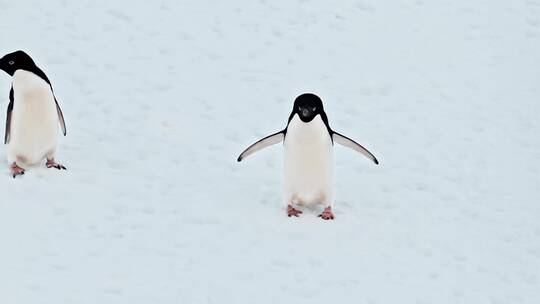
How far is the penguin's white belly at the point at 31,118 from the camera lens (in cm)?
795

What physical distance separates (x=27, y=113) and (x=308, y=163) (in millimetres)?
2215

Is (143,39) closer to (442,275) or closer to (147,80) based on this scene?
(147,80)

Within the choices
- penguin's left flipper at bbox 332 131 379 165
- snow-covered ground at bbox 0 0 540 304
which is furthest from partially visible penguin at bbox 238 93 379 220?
snow-covered ground at bbox 0 0 540 304

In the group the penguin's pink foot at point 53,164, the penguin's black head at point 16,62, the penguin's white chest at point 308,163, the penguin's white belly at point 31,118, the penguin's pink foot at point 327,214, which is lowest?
the penguin's pink foot at point 327,214

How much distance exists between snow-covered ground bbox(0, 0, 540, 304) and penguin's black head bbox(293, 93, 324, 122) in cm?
84

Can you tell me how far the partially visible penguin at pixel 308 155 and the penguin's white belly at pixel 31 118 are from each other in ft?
5.17

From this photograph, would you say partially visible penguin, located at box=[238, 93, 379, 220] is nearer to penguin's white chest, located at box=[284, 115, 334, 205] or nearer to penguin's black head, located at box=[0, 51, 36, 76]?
penguin's white chest, located at box=[284, 115, 334, 205]

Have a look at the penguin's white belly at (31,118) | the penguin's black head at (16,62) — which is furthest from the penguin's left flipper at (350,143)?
the penguin's black head at (16,62)

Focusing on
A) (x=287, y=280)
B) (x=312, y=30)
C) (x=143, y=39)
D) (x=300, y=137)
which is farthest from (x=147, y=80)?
(x=287, y=280)

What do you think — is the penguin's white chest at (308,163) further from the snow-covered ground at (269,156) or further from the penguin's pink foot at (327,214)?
the snow-covered ground at (269,156)

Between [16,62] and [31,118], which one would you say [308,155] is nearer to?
[31,118]

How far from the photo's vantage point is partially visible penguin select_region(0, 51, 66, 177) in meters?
7.95

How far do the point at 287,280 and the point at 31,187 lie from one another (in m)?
2.28

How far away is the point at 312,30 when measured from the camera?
1208 cm
